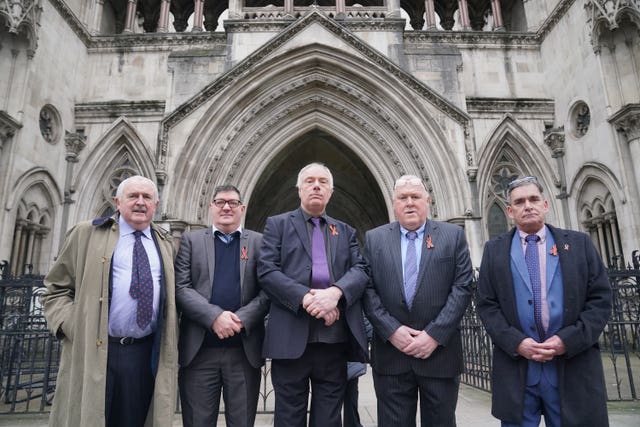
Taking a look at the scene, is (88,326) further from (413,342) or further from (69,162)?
(69,162)

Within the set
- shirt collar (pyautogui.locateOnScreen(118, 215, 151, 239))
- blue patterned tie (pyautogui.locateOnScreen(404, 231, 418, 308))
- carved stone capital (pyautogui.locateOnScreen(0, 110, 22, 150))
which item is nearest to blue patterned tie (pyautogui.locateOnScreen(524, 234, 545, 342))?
blue patterned tie (pyautogui.locateOnScreen(404, 231, 418, 308))

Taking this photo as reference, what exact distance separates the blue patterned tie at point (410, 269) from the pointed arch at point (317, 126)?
8.86 m

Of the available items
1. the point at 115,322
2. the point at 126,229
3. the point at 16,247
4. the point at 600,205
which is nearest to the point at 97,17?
the point at 16,247

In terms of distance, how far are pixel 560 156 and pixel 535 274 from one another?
12.3 meters

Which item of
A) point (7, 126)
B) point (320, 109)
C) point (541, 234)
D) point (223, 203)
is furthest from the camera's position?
point (320, 109)

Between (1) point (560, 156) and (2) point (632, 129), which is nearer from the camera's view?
(2) point (632, 129)

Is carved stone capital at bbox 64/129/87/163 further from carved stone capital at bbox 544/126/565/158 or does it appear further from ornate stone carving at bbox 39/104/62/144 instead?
carved stone capital at bbox 544/126/565/158

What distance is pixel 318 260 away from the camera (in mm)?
3133

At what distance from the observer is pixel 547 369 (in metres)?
2.80

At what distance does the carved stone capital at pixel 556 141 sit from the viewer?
1311 cm

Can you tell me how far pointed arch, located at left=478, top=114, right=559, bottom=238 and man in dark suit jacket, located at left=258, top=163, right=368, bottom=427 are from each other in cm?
1118


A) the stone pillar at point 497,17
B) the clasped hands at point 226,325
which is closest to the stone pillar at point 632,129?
the stone pillar at point 497,17

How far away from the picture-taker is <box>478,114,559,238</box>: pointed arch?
43.3ft

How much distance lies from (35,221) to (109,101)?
4605 mm
